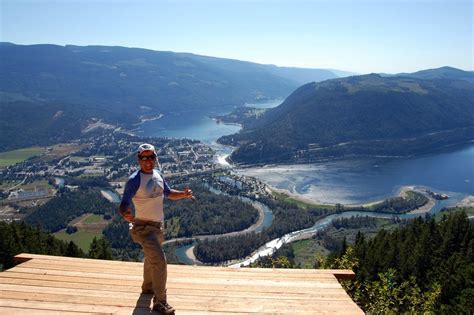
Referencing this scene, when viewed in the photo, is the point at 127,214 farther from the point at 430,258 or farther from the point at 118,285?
the point at 430,258

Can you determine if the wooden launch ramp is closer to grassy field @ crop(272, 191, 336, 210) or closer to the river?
the river

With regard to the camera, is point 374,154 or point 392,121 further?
point 392,121

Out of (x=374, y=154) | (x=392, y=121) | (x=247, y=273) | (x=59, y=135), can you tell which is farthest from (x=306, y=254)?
(x=59, y=135)

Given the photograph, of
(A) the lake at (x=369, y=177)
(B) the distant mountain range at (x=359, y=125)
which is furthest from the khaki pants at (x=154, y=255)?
(B) the distant mountain range at (x=359, y=125)

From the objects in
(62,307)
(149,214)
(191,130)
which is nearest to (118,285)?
(62,307)

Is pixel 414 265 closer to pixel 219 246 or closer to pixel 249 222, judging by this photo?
pixel 219 246
